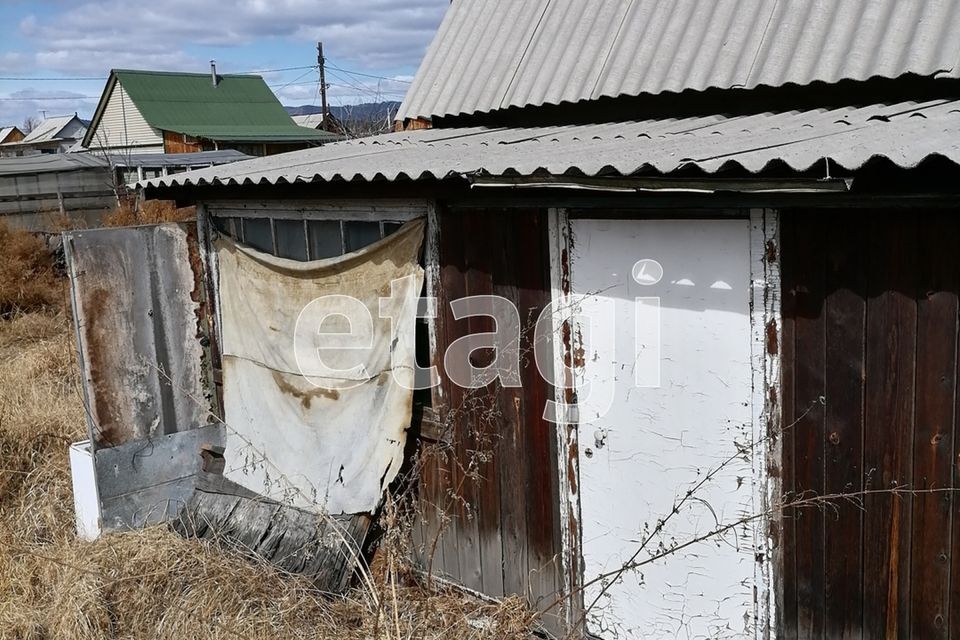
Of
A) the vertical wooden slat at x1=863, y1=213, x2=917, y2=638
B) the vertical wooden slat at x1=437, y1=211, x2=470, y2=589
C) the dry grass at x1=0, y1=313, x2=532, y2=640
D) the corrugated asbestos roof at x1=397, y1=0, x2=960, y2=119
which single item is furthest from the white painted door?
the corrugated asbestos roof at x1=397, y1=0, x2=960, y2=119

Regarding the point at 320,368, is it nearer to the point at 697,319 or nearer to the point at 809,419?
the point at 697,319

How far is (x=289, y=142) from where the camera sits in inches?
1404

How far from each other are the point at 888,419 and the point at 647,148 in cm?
165

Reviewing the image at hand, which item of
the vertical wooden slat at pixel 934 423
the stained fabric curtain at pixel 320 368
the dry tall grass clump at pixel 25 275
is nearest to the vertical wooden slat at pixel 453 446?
the stained fabric curtain at pixel 320 368

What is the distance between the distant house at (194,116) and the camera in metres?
34.9

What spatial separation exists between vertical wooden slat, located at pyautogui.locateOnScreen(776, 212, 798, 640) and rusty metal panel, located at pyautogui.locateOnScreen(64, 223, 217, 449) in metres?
4.75

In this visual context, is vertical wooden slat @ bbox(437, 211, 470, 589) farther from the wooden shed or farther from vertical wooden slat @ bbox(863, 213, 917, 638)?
vertical wooden slat @ bbox(863, 213, 917, 638)

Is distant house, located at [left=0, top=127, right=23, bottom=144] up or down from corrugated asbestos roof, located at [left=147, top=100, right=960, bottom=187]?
up

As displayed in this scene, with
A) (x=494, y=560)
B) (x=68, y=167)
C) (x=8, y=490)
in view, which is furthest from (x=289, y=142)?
(x=494, y=560)

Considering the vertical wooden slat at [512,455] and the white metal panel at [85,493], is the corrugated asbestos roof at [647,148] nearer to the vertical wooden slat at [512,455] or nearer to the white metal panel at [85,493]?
the vertical wooden slat at [512,455]

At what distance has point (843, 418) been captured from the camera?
149 inches

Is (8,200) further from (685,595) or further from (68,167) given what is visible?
(685,595)

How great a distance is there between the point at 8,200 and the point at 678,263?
21.5 m

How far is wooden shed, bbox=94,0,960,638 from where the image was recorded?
358cm
